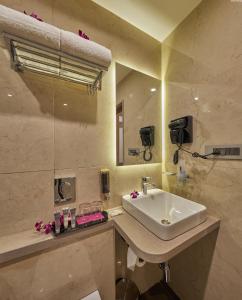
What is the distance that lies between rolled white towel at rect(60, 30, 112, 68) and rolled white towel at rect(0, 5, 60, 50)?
0.04 meters

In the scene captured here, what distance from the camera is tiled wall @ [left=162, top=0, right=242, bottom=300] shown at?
2.78ft

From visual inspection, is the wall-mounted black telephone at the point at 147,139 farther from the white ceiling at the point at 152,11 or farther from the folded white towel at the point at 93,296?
the folded white towel at the point at 93,296

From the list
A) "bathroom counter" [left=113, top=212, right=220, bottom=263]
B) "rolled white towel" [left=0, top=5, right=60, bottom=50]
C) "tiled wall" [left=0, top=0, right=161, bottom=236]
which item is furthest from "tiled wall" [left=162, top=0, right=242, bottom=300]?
"rolled white towel" [left=0, top=5, right=60, bottom=50]

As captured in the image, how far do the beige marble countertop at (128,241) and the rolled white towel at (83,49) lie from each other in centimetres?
100

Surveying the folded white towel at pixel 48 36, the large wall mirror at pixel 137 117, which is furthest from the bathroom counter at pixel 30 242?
the folded white towel at pixel 48 36

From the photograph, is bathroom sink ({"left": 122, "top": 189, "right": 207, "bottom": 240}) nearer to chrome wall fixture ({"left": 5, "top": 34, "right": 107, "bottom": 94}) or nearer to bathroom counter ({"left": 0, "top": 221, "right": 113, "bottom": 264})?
bathroom counter ({"left": 0, "top": 221, "right": 113, "bottom": 264})

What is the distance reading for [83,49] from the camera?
70 cm

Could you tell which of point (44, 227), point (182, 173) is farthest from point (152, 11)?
point (44, 227)

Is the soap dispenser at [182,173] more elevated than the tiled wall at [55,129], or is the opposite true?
the tiled wall at [55,129]

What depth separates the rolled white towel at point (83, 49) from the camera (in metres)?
0.67

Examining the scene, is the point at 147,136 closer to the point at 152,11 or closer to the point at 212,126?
the point at 212,126

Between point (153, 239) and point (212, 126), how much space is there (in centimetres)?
85

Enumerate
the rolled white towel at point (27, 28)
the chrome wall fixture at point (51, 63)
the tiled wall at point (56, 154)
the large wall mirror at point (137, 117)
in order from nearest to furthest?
the rolled white towel at point (27, 28) → the chrome wall fixture at point (51, 63) → the tiled wall at point (56, 154) → the large wall mirror at point (137, 117)

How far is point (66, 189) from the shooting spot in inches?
36.1
